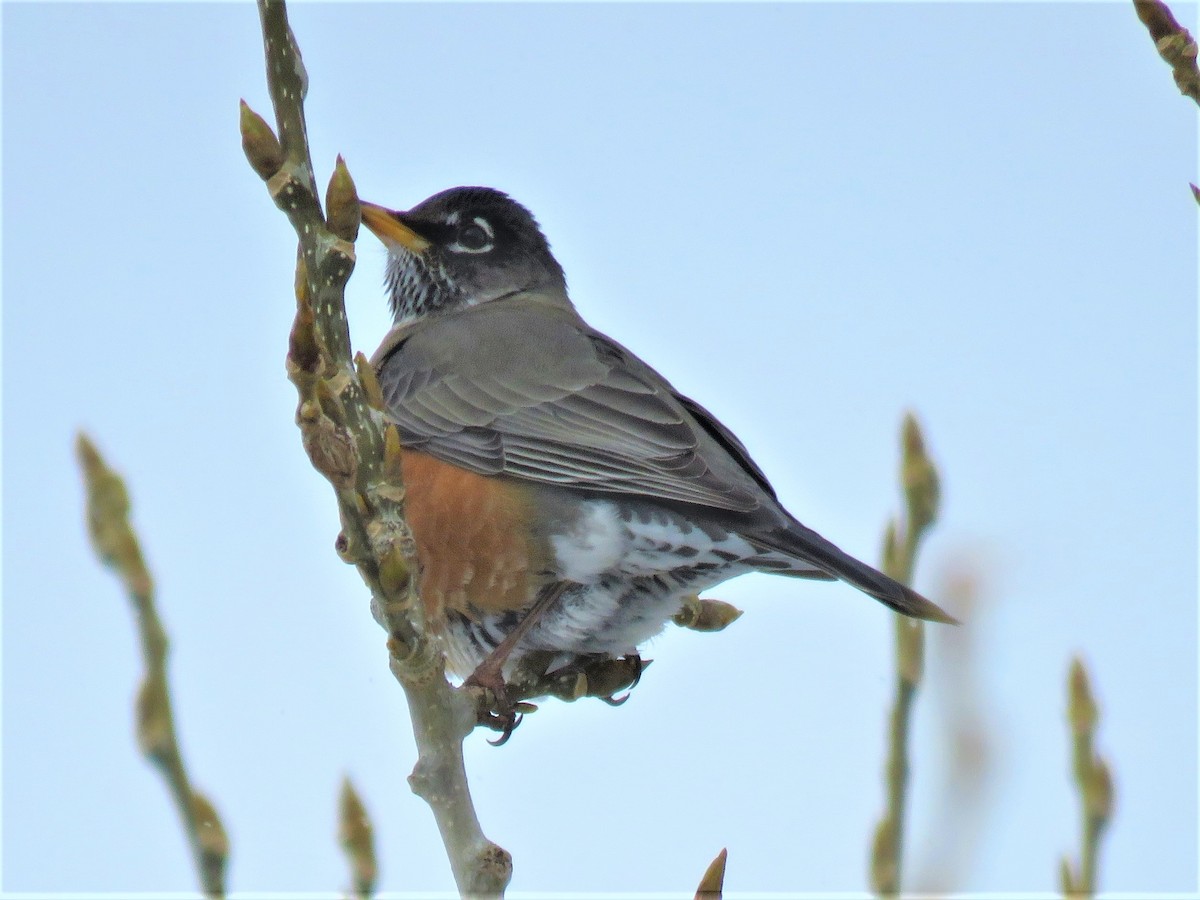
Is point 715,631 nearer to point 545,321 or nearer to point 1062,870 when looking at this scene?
point 545,321

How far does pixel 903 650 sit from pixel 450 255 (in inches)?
158

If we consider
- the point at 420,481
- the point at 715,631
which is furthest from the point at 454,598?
the point at 715,631

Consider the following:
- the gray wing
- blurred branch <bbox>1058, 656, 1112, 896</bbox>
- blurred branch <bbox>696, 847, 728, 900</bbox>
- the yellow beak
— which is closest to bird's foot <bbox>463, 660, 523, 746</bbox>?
the gray wing

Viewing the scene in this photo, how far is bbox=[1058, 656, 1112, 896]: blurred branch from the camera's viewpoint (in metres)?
1.27

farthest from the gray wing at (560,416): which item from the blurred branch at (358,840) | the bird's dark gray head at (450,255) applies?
the blurred branch at (358,840)

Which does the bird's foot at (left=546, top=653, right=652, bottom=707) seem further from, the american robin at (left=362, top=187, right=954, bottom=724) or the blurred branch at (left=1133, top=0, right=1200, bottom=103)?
the blurred branch at (left=1133, top=0, right=1200, bottom=103)

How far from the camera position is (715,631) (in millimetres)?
3379

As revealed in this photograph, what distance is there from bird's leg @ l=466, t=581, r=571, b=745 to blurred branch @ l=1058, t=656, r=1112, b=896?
1.74m

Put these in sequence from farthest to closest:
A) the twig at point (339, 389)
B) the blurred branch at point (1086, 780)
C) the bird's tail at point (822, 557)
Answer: the bird's tail at point (822, 557) → the twig at point (339, 389) → the blurred branch at point (1086, 780)

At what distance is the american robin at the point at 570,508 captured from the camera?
3.42 m

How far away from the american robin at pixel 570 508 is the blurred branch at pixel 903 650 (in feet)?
4.48

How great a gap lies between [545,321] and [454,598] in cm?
137

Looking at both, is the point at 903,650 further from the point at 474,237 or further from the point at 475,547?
the point at 474,237

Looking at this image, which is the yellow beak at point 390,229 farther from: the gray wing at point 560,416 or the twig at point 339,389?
the twig at point 339,389
